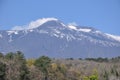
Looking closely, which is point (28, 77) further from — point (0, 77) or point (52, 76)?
point (52, 76)

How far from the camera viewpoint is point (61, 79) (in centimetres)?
12338

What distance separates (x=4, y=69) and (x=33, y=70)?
13.4 meters

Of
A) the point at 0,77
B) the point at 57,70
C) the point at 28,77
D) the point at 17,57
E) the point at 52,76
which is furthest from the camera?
the point at 57,70

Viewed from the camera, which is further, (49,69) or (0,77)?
(49,69)

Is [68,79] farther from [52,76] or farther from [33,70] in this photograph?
[33,70]

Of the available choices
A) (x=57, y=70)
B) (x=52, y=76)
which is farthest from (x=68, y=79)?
(x=52, y=76)

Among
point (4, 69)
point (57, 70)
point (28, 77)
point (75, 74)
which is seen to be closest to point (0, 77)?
point (4, 69)

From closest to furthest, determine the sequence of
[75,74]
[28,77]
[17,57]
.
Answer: [28,77] → [17,57] → [75,74]

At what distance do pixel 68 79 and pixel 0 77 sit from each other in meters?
43.3

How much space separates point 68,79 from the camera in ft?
436

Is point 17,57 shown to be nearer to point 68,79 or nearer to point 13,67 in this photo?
point 13,67

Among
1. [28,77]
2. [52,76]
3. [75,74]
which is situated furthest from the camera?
[75,74]

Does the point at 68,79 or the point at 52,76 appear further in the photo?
the point at 68,79

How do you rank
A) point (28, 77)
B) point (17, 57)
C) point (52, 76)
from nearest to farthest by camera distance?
1. point (28, 77)
2. point (17, 57)
3. point (52, 76)
